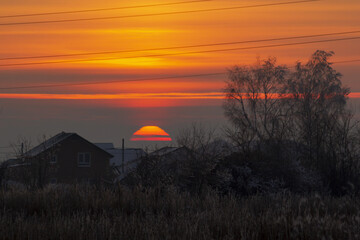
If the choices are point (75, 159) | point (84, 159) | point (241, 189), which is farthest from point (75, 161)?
point (241, 189)

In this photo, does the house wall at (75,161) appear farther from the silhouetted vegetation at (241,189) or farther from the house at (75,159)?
the silhouetted vegetation at (241,189)

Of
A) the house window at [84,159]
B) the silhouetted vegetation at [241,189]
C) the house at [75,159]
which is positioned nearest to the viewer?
the silhouetted vegetation at [241,189]

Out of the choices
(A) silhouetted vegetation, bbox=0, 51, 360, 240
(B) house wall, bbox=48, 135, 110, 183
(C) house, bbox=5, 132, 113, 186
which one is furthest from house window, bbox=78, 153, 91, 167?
(A) silhouetted vegetation, bbox=0, 51, 360, 240

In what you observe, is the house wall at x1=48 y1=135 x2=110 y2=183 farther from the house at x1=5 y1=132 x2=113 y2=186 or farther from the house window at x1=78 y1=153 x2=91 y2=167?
the house window at x1=78 y1=153 x2=91 y2=167

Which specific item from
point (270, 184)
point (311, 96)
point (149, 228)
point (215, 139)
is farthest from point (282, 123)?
point (149, 228)

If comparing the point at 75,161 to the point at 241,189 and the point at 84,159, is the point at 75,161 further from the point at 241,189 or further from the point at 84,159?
the point at 241,189

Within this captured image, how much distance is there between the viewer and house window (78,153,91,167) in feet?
218

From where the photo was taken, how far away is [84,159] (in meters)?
66.6

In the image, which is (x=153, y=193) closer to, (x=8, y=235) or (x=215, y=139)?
(x=8, y=235)

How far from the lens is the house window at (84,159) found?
218ft

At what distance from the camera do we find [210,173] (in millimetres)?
31094

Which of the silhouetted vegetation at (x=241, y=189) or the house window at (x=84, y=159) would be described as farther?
the house window at (x=84, y=159)

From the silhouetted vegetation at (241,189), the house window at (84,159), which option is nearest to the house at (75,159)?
the house window at (84,159)

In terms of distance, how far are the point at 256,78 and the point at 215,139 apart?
20.5m
